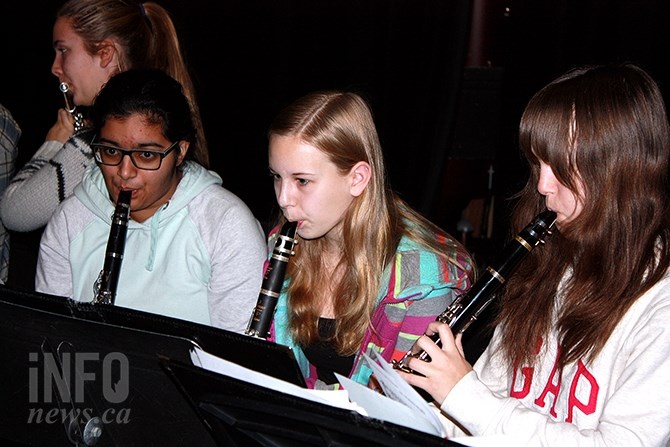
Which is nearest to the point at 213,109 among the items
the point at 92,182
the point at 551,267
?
the point at 92,182

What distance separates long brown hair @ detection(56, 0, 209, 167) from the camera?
273cm

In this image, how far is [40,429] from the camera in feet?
5.62

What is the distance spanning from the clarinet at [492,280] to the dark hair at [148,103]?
93 centimetres

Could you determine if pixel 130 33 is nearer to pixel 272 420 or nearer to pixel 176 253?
pixel 176 253

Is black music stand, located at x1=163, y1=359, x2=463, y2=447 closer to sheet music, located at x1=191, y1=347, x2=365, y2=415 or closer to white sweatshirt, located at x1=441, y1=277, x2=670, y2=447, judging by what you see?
sheet music, located at x1=191, y1=347, x2=365, y2=415

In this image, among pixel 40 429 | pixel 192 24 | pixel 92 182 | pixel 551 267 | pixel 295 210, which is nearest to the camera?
pixel 40 429

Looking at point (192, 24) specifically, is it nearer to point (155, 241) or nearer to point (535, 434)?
point (155, 241)

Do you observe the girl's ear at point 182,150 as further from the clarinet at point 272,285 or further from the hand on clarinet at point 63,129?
the hand on clarinet at point 63,129

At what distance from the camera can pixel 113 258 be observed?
2143 mm

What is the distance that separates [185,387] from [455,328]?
0.62 meters

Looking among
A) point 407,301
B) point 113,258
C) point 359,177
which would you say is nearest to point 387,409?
point 407,301

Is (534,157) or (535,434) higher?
(534,157)

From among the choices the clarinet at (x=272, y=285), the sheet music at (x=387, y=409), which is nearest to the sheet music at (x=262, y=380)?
the sheet music at (x=387, y=409)

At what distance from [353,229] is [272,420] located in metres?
0.84
